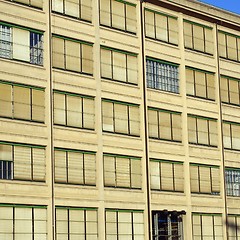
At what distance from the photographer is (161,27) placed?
52125 mm

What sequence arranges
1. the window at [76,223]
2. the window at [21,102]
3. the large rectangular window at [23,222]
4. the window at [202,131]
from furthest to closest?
the window at [202,131]
the window at [76,223]
the window at [21,102]
the large rectangular window at [23,222]

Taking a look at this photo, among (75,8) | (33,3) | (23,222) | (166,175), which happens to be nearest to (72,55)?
(75,8)

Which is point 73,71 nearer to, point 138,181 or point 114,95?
point 114,95

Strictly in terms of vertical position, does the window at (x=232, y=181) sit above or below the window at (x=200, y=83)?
below

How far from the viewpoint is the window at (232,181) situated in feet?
179

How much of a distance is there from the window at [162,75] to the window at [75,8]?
6.08 m

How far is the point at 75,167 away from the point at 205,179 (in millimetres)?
12524

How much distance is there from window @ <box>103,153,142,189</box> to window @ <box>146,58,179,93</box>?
6.03 meters

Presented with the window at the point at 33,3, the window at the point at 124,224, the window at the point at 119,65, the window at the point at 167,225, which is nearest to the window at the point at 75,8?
the window at the point at 33,3

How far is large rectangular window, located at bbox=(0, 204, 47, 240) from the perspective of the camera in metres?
40.4

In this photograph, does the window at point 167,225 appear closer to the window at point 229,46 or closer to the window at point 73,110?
the window at point 73,110

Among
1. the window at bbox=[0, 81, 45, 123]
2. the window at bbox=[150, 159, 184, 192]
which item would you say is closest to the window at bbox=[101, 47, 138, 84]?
the window at bbox=[0, 81, 45, 123]

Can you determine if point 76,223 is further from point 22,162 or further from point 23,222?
point 22,162

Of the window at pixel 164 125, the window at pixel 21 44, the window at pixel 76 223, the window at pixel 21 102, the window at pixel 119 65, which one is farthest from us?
the window at pixel 164 125
